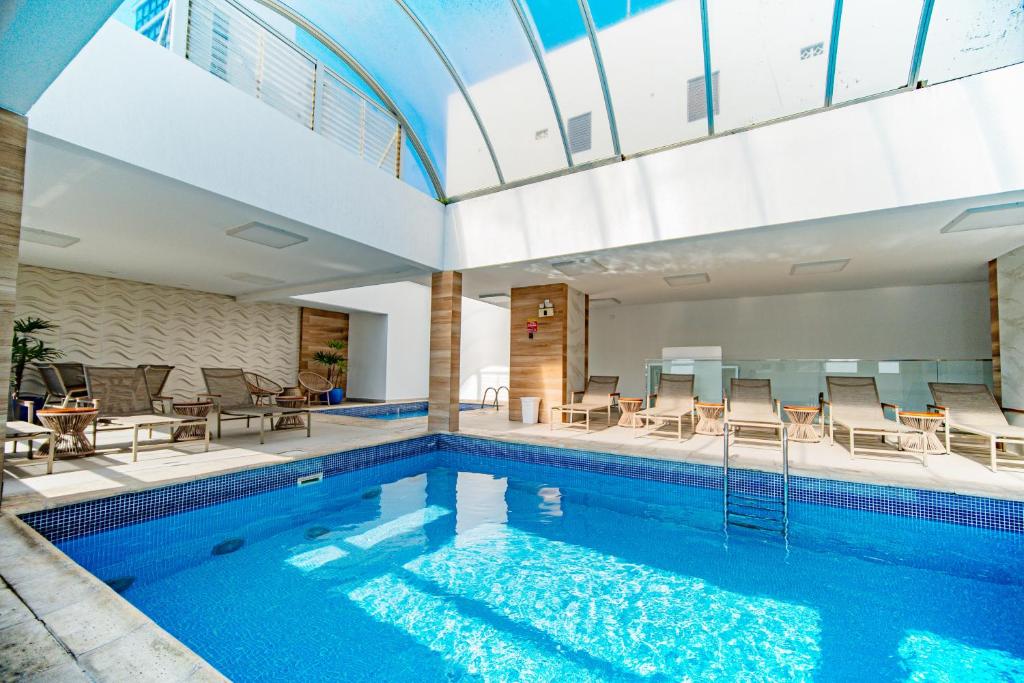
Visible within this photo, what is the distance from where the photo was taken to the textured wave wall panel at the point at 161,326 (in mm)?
8164

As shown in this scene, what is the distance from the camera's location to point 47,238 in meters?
5.91

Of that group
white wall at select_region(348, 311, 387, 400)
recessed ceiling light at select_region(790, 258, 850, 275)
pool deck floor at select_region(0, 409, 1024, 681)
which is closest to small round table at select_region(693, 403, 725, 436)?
pool deck floor at select_region(0, 409, 1024, 681)

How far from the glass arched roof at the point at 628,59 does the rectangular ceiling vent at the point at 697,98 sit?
0.01m

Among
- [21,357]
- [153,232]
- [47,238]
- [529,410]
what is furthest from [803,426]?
[21,357]

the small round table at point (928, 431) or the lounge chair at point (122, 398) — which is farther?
the small round table at point (928, 431)

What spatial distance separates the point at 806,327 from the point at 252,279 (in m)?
11.7

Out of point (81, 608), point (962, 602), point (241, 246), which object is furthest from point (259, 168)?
point (962, 602)

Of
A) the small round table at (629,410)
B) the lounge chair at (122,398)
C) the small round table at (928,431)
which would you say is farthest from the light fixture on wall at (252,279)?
the small round table at (928,431)

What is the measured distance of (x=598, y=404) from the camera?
7.78 m

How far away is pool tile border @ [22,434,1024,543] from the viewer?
3.51 metres

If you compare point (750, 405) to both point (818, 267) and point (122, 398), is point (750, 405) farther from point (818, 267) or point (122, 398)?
point (122, 398)

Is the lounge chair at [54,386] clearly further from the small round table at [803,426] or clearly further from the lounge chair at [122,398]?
the small round table at [803,426]

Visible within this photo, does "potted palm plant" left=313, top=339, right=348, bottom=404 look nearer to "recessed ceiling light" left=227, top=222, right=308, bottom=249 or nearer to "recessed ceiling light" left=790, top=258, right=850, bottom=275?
"recessed ceiling light" left=227, top=222, right=308, bottom=249

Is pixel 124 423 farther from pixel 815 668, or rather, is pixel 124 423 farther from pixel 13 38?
pixel 815 668
